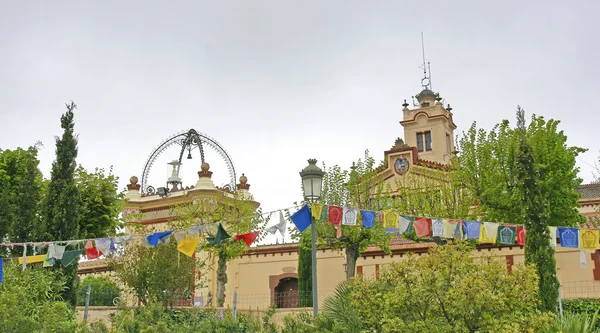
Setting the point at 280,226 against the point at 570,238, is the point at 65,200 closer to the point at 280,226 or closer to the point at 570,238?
the point at 280,226

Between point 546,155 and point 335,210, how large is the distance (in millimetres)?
11260

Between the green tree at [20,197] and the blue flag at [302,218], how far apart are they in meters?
10.7

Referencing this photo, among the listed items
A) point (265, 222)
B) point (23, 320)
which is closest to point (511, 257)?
point (265, 222)

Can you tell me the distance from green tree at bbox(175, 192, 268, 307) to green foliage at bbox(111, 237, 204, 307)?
6.53ft

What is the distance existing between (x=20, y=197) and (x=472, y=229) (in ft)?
53.7

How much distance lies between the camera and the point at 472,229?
1842cm

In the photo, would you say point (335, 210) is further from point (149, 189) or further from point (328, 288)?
point (149, 189)

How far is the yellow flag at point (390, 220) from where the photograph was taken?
18.6m

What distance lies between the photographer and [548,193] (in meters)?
23.8

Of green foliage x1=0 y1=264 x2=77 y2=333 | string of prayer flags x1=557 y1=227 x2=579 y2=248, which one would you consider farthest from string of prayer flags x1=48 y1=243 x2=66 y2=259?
string of prayer flags x1=557 y1=227 x2=579 y2=248

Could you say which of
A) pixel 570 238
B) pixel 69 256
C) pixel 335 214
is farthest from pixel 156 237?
pixel 570 238

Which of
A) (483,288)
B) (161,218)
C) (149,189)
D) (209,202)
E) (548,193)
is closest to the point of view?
(483,288)

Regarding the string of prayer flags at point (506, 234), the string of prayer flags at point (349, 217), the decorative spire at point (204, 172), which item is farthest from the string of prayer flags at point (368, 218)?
the decorative spire at point (204, 172)

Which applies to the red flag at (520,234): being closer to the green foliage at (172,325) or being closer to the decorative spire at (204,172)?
the green foliage at (172,325)
